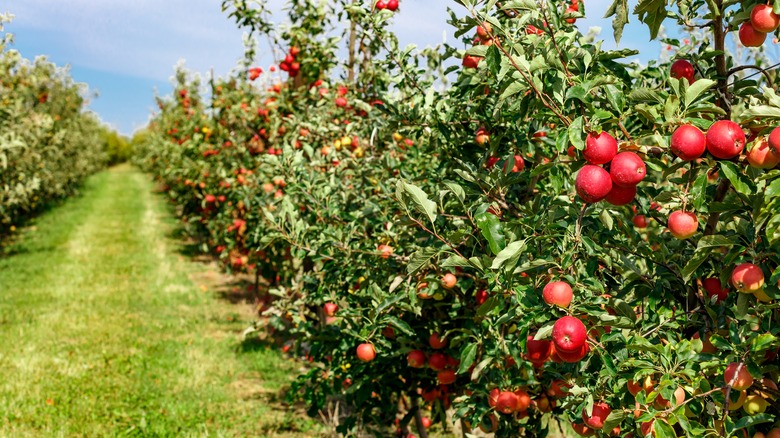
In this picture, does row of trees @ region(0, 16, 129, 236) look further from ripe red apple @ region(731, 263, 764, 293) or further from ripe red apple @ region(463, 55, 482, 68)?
ripe red apple @ region(731, 263, 764, 293)

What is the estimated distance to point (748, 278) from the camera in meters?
1.67

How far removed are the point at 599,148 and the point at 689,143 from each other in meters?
0.22

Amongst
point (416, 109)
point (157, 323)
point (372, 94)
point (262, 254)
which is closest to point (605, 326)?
point (416, 109)

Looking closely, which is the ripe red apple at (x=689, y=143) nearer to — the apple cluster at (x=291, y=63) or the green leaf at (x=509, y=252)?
the green leaf at (x=509, y=252)

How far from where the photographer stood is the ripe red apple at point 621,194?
1.67 metres

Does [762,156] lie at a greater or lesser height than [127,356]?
greater

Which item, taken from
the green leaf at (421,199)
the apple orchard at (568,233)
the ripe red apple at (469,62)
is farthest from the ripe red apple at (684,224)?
the ripe red apple at (469,62)

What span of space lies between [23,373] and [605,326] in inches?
230

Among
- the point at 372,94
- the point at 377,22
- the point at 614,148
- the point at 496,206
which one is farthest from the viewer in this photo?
the point at 372,94

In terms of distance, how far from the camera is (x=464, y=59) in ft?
9.71

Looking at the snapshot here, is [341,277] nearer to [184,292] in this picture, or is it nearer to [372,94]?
[372,94]

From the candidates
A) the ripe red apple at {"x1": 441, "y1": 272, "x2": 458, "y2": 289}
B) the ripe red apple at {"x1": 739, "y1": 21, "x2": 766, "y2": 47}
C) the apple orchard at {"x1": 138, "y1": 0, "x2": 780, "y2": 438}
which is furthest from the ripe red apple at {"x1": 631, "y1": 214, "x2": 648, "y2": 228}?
the ripe red apple at {"x1": 739, "y1": 21, "x2": 766, "y2": 47}

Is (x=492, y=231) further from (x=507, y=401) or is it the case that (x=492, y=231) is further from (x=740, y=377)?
(x=507, y=401)

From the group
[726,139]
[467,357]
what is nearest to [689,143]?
[726,139]
